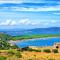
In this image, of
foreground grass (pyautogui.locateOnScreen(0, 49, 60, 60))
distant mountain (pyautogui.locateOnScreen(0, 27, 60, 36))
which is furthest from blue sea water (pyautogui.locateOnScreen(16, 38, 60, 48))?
foreground grass (pyautogui.locateOnScreen(0, 49, 60, 60))

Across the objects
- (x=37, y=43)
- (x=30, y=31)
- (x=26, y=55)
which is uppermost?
(x=30, y=31)

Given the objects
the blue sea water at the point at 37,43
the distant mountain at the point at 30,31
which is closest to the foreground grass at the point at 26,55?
the blue sea water at the point at 37,43

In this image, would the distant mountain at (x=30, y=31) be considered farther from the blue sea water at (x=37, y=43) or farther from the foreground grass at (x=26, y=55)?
the foreground grass at (x=26, y=55)

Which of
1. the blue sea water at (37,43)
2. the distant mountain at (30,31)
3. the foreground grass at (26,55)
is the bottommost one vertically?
the foreground grass at (26,55)

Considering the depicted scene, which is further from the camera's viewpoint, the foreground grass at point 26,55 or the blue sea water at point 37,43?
the blue sea water at point 37,43

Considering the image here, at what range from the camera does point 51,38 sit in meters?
19.0

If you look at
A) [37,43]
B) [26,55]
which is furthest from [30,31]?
[26,55]

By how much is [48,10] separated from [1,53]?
4890 mm

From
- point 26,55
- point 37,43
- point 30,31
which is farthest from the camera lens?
point 30,31

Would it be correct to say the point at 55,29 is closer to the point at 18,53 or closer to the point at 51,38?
the point at 51,38

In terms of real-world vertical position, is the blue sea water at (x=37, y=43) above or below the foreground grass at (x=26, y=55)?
above

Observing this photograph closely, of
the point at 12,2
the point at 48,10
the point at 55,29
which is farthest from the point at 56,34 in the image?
the point at 12,2

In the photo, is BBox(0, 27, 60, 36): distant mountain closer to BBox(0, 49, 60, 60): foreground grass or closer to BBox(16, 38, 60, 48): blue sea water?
BBox(16, 38, 60, 48): blue sea water

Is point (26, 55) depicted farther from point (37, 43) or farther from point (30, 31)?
point (30, 31)
